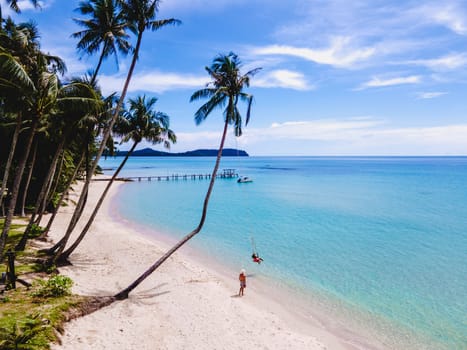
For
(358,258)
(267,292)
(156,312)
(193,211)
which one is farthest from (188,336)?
(193,211)

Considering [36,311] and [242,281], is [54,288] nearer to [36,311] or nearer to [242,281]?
[36,311]

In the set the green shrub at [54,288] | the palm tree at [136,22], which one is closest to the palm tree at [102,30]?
the palm tree at [136,22]

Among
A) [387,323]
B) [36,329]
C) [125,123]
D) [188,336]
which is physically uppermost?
[125,123]

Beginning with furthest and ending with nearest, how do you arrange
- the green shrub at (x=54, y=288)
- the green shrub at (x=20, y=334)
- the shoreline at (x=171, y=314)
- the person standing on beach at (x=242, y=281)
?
the person standing on beach at (x=242, y=281) < the green shrub at (x=54, y=288) < the shoreline at (x=171, y=314) < the green shrub at (x=20, y=334)

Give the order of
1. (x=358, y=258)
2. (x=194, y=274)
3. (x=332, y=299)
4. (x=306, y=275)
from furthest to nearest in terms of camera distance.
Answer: (x=358, y=258) < (x=306, y=275) < (x=194, y=274) < (x=332, y=299)

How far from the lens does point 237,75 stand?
13.6 m

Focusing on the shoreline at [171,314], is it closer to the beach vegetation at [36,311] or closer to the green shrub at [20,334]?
the beach vegetation at [36,311]

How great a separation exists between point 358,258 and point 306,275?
6.24 metres

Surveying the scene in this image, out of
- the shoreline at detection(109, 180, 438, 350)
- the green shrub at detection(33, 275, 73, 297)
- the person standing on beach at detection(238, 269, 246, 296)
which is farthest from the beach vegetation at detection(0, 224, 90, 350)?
the shoreline at detection(109, 180, 438, 350)

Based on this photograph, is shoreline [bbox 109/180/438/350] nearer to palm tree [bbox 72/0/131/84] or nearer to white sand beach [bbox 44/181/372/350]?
white sand beach [bbox 44/181/372/350]

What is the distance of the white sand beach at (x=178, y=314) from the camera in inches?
383

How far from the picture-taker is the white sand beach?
9.73 m

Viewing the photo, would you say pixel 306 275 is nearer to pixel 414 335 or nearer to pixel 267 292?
pixel 267 292

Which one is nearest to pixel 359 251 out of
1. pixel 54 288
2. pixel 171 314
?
pixel 171 314
